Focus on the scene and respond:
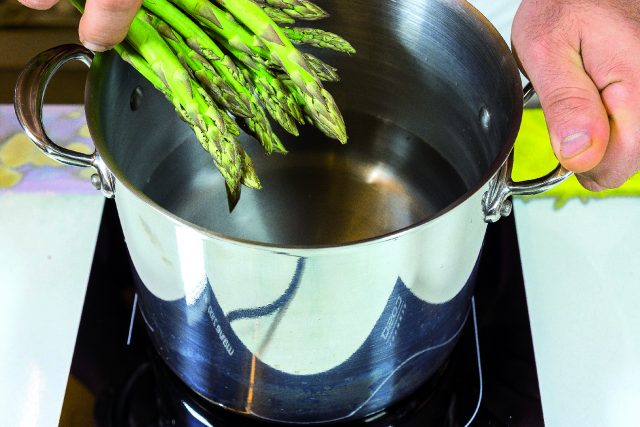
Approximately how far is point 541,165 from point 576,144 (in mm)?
284

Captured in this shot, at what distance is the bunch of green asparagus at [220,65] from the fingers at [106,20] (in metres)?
0.04

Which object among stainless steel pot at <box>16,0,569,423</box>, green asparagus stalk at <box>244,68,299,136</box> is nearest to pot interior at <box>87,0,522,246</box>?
stainless steel pot at <box>16,0,569,423</box>

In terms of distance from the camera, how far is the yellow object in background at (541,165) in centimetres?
83

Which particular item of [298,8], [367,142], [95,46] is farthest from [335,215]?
[95,46]

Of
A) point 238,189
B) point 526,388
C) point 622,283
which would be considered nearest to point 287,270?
point 238,189

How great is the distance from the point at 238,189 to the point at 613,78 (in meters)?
0.30

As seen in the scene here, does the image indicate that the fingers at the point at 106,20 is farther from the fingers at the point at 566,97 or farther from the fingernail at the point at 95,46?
the fingers at the point at 566,97

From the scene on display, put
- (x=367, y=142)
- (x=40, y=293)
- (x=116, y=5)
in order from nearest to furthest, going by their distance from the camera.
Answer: (x=116, y=5)
(x=40, y=293)
(x=367, y=142)

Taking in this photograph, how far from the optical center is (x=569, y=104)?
0.60 metres

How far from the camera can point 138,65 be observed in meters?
0.59

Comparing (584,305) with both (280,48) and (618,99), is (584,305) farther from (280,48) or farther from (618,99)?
(280,48)

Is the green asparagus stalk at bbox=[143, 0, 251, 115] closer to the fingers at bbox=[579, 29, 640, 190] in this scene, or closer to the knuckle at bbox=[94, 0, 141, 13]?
the knuckle at bbox=[94, 0, 141, 13]

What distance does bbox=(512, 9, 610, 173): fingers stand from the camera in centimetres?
58

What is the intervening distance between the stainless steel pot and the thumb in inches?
0.8
